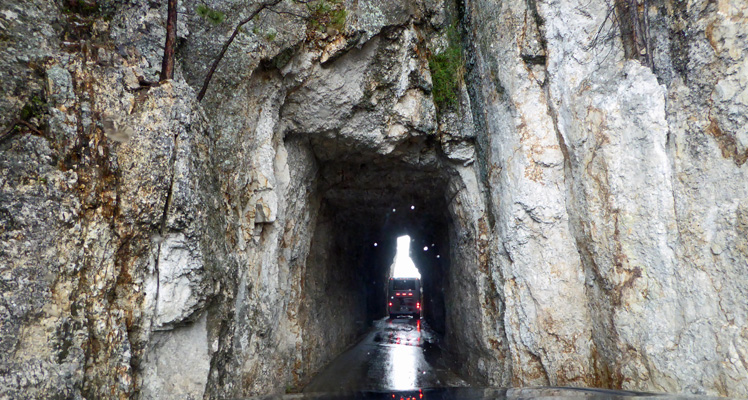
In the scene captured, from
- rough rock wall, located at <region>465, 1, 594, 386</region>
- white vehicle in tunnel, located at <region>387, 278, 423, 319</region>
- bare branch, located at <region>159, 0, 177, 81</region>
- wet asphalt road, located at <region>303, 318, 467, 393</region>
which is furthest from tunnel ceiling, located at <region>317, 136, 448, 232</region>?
white vehicle in tunnel, located at <region>387, 278, 423, 319</region>

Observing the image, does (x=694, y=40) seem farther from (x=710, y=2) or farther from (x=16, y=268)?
(x=16, y=268)

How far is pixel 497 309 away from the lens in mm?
6633

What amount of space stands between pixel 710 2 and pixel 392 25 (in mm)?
3921

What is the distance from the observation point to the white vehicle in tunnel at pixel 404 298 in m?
20.2

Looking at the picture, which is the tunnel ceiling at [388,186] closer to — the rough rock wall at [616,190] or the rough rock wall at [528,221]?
the rough rock wall at [616,190]

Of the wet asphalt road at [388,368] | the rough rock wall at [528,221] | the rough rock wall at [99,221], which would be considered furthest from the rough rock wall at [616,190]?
the rough rock wall at [99,221]

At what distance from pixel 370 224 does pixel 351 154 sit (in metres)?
5.51

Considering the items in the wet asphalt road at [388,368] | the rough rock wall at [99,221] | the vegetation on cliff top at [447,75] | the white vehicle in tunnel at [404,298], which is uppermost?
the vegetation on cliff top at [447,75]

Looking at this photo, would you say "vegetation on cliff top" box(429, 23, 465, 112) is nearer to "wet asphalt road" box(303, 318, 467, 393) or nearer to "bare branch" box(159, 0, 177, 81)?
"bare branch" box(159, 0, 177, 81)

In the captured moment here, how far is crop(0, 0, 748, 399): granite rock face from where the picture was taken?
3635mm

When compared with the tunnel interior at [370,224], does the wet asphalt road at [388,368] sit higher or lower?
lower

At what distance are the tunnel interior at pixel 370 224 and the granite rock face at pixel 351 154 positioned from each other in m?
1.11

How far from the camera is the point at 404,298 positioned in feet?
66.7

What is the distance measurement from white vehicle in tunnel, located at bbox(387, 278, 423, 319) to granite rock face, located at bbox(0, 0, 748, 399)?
12378 millimetres
